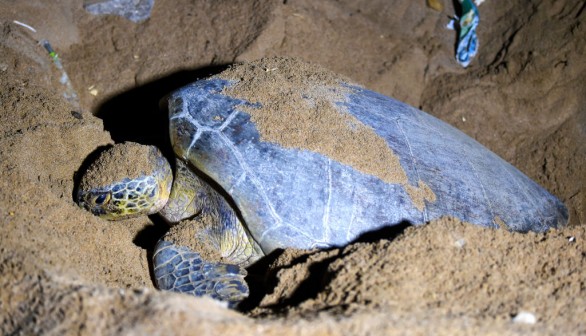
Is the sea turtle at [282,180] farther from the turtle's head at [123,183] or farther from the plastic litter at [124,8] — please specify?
the plastic litter at [124,8]

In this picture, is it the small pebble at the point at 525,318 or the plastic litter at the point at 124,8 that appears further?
the plastic litter at the point at 124,8

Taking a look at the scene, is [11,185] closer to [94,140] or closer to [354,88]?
[94,140]

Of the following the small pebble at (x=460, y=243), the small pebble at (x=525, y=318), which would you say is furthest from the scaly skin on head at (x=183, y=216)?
the small pebble at (x=525, y=318)

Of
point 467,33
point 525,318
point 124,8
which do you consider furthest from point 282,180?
point 467,33

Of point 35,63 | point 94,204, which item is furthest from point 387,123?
point 35,63

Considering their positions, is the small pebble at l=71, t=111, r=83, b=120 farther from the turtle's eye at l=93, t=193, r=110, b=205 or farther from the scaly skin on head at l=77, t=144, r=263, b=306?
the turtle's eye at l=93, t=193, r=110, b=205

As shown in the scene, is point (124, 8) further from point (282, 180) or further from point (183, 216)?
point (282, 180)

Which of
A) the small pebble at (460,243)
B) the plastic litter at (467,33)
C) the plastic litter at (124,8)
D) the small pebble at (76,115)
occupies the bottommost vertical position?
the small pebble at (76,115)

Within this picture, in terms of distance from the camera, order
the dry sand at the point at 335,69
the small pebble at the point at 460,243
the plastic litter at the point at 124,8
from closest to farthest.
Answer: the dry sand at the point at 335,69
the small pebble at the point at 460,243
the plastic litter at the point at 124,8
